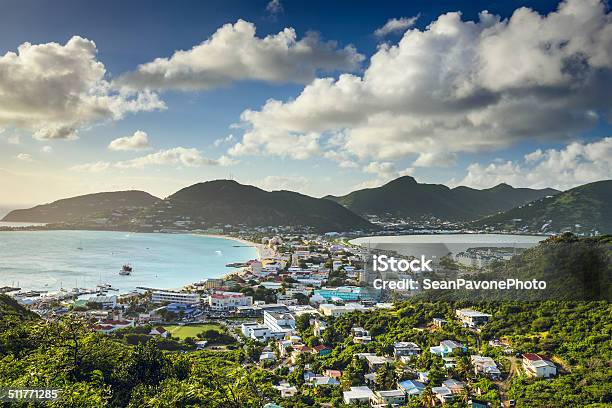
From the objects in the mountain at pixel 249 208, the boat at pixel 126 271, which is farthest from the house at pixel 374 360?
the mountain at pixel 249 208

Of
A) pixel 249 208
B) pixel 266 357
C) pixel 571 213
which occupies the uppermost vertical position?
pixel 249 208

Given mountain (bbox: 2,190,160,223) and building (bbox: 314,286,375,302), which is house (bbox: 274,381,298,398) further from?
mountain (bbox: 2,190,160,223)

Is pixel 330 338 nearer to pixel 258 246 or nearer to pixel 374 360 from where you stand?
pixel 374 360

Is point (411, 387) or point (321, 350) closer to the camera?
point (411, 387)

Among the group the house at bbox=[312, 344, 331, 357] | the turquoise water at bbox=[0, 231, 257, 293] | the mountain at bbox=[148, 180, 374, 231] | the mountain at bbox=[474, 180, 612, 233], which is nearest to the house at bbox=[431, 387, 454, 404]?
the house at bbox=[312, 344, 331, 357]

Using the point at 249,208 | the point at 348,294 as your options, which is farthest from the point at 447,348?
the point at 249,208

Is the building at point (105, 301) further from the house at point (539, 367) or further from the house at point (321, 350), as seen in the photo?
the house at point (539, 367)
